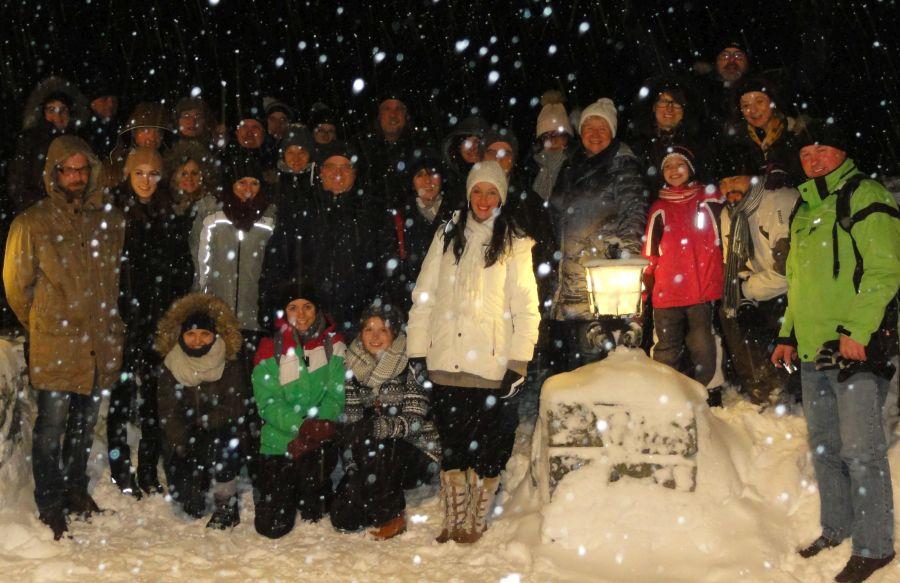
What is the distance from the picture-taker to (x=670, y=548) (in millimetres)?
4066

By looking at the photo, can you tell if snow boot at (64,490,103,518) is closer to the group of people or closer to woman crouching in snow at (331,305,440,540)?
the group of people

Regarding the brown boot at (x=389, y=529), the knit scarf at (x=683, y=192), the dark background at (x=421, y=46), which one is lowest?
the brown boot at (x=389, y=529)

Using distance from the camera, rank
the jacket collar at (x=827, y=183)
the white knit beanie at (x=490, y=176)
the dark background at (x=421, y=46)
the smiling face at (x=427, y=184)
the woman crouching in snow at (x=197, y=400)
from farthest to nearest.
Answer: the dark background at (x=421, y=46)
the smiling face at (x=427, y=184)
the woman crouching in snow at (x=197, y=400)
the white knit beanie at (x=490, y=176)
the jacket collar at (x=827, y=183)

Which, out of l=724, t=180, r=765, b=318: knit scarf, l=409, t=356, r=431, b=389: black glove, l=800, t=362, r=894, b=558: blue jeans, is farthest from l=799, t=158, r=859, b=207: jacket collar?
l=409, t=356, r=431, b=389: black glove

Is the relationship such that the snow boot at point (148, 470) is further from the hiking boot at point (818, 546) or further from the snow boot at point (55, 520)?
the hiking boot at point (818, 546)

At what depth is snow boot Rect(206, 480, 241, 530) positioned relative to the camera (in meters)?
4.79

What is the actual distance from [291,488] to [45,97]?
381cm

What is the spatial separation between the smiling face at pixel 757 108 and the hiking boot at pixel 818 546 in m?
2.72

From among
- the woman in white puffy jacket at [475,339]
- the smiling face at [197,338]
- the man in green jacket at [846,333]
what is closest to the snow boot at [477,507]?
the woman in white puffy jacket at [475,339]

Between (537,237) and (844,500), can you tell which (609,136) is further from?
(844,500)

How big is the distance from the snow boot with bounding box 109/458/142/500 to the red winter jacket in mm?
3759

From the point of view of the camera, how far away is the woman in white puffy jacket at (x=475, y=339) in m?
4.50

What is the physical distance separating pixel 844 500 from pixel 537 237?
2298mm

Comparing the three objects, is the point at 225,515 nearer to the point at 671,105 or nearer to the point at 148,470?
the point at 148,470
